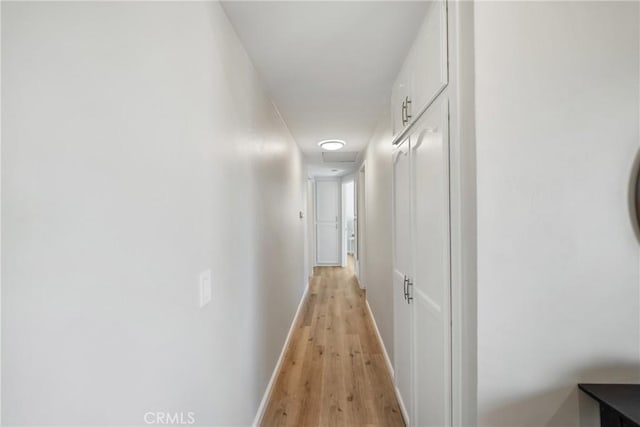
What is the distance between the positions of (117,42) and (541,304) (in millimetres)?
1508

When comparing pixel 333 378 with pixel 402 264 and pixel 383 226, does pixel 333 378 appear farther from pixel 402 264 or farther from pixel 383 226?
pixel 383 226

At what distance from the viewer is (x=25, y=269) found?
0.59 metres

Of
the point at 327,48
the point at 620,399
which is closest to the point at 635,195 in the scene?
the point at 620,399

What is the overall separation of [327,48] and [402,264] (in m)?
1.36

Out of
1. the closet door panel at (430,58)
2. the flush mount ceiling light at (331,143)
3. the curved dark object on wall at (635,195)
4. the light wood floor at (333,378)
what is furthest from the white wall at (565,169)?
the flush mount ceiling light at (331,143)

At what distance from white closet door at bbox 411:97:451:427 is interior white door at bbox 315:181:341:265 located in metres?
5.31

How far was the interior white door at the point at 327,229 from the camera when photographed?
22.4 ft

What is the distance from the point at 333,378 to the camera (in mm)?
2227

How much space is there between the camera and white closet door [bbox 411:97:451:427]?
109 centimetres

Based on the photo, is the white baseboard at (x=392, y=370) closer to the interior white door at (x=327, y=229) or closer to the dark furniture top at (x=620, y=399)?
the dark furniture top at (x=620, y=399)

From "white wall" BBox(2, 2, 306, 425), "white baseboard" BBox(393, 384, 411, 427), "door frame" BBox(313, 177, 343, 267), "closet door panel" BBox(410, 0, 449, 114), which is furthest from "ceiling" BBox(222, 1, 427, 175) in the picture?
"door frame" BBox(313, 177, 343, 267)

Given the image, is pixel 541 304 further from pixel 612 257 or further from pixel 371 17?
pixel 371 17

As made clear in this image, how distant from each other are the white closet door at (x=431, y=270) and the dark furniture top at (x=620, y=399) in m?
0.43

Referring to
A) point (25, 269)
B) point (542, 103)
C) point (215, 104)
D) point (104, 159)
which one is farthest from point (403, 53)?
point (25, 269)
